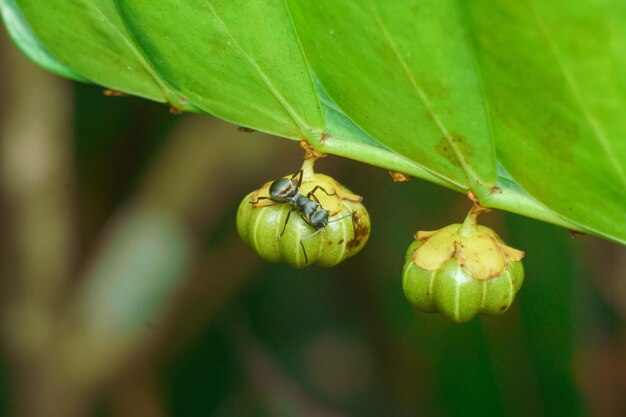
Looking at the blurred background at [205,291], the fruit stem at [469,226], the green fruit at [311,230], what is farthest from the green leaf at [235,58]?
the blurred background at [205,291]

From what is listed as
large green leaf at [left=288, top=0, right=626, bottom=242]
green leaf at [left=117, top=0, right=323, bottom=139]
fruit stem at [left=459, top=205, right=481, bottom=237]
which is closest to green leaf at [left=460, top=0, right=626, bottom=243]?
large green leaf at [left=288, top=0, right=626, bottom=242]

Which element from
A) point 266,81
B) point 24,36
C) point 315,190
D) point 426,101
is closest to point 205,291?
point 24,36

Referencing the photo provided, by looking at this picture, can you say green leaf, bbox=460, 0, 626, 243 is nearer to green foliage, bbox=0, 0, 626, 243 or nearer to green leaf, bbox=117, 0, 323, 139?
green foliage, bbox=0, 0, 626, 243

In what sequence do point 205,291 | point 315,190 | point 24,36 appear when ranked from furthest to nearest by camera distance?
1. point 205,291
2. point 24,36
3. point 315,190

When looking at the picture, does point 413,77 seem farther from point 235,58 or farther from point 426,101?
point 235,58

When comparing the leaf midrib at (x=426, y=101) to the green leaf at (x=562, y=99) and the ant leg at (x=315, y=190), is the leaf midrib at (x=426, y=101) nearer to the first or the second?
the green leaf at (x=562, y=99)

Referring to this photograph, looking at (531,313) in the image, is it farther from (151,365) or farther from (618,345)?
(151,365)
